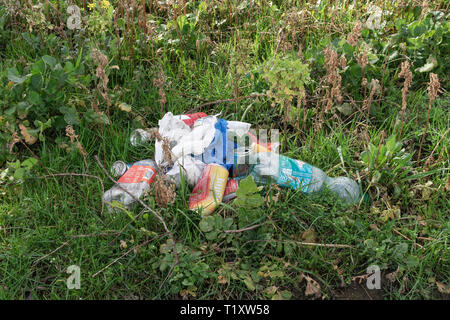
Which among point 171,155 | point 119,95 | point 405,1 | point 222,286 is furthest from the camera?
point 405,1

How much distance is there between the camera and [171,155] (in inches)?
92.7

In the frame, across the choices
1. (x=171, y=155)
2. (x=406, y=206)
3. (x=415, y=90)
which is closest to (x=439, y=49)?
(x=415, y=90)

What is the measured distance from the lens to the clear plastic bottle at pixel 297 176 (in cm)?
235

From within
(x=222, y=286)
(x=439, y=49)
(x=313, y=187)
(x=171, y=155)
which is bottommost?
(x=222, y=286)

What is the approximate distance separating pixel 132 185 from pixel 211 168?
42 centimetres

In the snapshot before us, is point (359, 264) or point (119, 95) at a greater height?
point (119, 95)

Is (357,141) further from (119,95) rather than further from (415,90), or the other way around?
(119,95)

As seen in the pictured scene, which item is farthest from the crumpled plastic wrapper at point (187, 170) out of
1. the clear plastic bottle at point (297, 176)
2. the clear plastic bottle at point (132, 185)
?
the clear plastic bottle at point (297, 176)

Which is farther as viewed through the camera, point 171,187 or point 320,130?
point 320,130

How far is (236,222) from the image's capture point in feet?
7.37

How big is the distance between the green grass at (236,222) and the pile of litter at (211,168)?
0.07 m

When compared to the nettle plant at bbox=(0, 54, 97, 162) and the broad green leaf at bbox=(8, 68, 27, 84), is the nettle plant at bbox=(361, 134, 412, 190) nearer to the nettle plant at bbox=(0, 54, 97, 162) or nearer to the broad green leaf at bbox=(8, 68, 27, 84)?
the nettle plant at bbox=(0, 54, 97, 162)

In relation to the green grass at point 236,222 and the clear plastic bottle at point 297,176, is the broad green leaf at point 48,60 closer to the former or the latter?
the green grass at point 236,222

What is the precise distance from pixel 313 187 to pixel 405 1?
1.80 m
